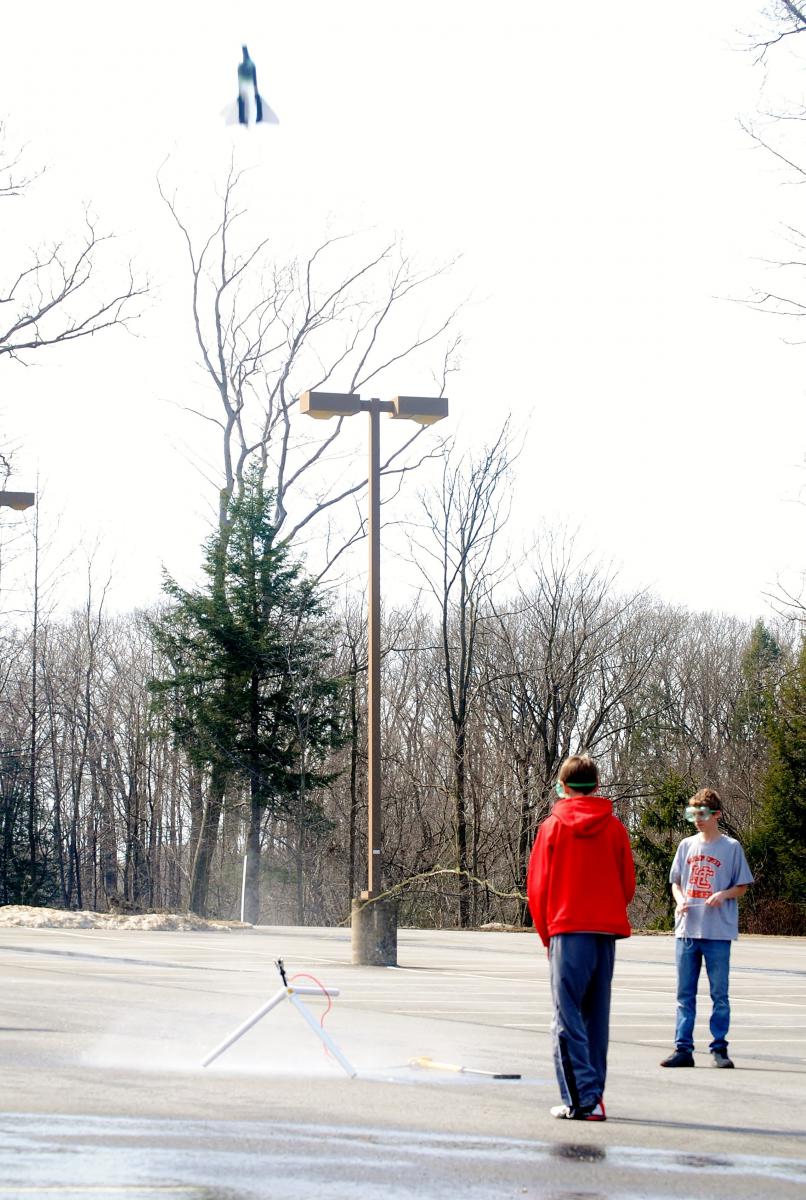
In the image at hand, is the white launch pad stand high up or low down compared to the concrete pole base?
up

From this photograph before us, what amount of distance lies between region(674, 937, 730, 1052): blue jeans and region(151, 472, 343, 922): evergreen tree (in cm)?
3154

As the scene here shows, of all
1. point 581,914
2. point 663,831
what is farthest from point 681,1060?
point 663,831

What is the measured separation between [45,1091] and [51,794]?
55.3 metres

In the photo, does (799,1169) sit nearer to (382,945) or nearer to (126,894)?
(382,945)

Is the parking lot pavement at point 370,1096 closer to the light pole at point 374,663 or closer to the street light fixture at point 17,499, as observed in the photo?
the light pole at point 374,663

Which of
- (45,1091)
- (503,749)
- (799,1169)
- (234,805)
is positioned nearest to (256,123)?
(45,1091)

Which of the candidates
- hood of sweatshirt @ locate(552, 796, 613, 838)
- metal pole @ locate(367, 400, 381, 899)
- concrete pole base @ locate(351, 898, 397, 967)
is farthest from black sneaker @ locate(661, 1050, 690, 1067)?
metal pole @ locate(367, 400, 381, 899)

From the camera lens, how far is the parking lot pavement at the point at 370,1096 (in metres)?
5.95

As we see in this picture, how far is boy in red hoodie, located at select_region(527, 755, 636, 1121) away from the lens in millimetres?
7645

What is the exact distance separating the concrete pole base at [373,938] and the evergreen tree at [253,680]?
23.2 metres

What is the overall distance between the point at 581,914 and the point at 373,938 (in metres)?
10.7

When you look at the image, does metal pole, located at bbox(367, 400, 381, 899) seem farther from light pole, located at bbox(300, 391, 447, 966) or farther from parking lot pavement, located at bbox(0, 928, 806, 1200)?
parking lot pavement, located at bbox(0, 928, 806, 1200)

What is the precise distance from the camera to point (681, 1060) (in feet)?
32.9

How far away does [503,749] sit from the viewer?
170ft
